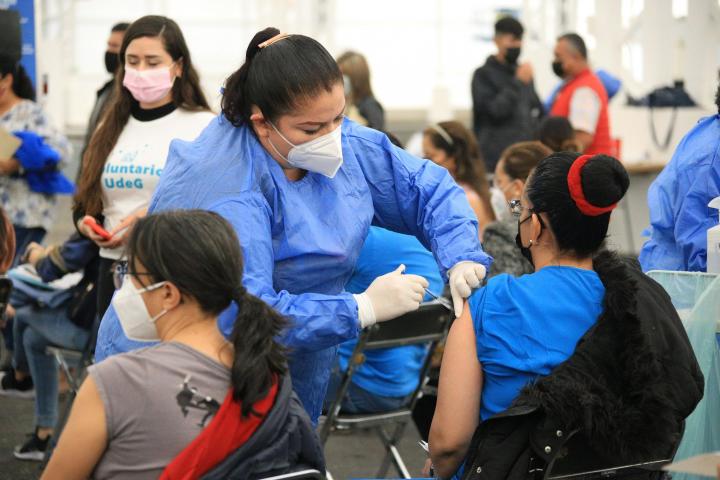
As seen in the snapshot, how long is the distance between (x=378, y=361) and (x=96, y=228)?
109 cm

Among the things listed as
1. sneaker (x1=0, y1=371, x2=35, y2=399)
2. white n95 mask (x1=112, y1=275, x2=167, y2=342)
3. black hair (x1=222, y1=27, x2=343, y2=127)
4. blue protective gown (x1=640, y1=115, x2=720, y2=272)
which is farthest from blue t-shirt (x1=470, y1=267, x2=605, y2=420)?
sneaker (x1=0, y1=371, x2=35, y2=399)

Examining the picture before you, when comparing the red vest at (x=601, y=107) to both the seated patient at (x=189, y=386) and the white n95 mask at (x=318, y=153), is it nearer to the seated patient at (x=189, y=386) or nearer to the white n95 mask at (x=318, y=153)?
the white n95 mask at (x=318, y=153)

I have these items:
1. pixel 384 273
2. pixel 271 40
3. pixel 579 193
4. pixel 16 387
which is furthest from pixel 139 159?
pixel 579 193

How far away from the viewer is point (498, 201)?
5.71 m

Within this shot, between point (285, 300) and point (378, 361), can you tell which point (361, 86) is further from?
point (285, 300)

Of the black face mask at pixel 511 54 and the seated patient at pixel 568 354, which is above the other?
the black face mask at pixel 511 54

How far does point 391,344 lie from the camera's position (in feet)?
13.4

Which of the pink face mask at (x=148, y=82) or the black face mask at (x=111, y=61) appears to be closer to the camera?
the pink face mask at (x=148, y=82)

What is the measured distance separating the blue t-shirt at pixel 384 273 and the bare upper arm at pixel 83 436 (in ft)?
6.61

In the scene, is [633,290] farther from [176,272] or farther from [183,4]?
[183,4]

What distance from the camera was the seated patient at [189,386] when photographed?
2.12 metres

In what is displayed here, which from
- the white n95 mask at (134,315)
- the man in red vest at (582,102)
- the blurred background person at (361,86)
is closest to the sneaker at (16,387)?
the blurred background person at (361,86)

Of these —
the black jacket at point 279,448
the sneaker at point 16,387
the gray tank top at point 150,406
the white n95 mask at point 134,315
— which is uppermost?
the white n95 mask at point 134,315

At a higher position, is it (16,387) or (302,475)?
(302,475)
